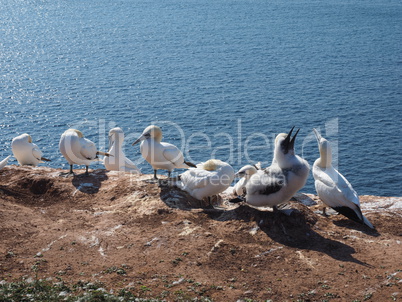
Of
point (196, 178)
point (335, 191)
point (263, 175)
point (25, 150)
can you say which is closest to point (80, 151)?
point (25, 150)

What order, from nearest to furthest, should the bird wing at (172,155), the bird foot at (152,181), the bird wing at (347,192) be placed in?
→ 1. the bird wing at (347,192)
2. the bird foot at (152,181)
3. the bird wing at (172,155)

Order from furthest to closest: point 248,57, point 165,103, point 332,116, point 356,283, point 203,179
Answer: point 248,57 → point 165,103 → point 332,116 → point 203,179 → point 356,283

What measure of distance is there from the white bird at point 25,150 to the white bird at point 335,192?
14.0 meters

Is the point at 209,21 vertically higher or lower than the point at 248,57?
higher

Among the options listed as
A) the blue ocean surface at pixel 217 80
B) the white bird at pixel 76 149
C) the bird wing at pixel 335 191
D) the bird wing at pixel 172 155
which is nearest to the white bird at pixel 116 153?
the white bird at pixel 76 149

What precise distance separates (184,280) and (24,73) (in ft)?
182

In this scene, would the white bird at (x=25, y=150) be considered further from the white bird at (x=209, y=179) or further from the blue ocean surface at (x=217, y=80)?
the blue ocean surface at (x=217, y=80)

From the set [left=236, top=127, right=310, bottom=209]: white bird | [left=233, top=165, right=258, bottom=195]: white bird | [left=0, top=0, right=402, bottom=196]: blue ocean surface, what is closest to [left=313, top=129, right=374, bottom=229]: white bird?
[left=236, top=127, right=310, bottom=209]: white bird

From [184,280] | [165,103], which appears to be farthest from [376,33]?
[184,280]

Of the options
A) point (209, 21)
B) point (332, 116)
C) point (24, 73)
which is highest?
point (209, 21)

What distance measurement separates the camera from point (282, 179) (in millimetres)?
15719

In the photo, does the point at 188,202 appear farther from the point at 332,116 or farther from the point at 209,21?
the point at 209,21

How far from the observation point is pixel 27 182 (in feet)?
67.1

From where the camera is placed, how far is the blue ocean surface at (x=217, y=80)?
4447 cm
